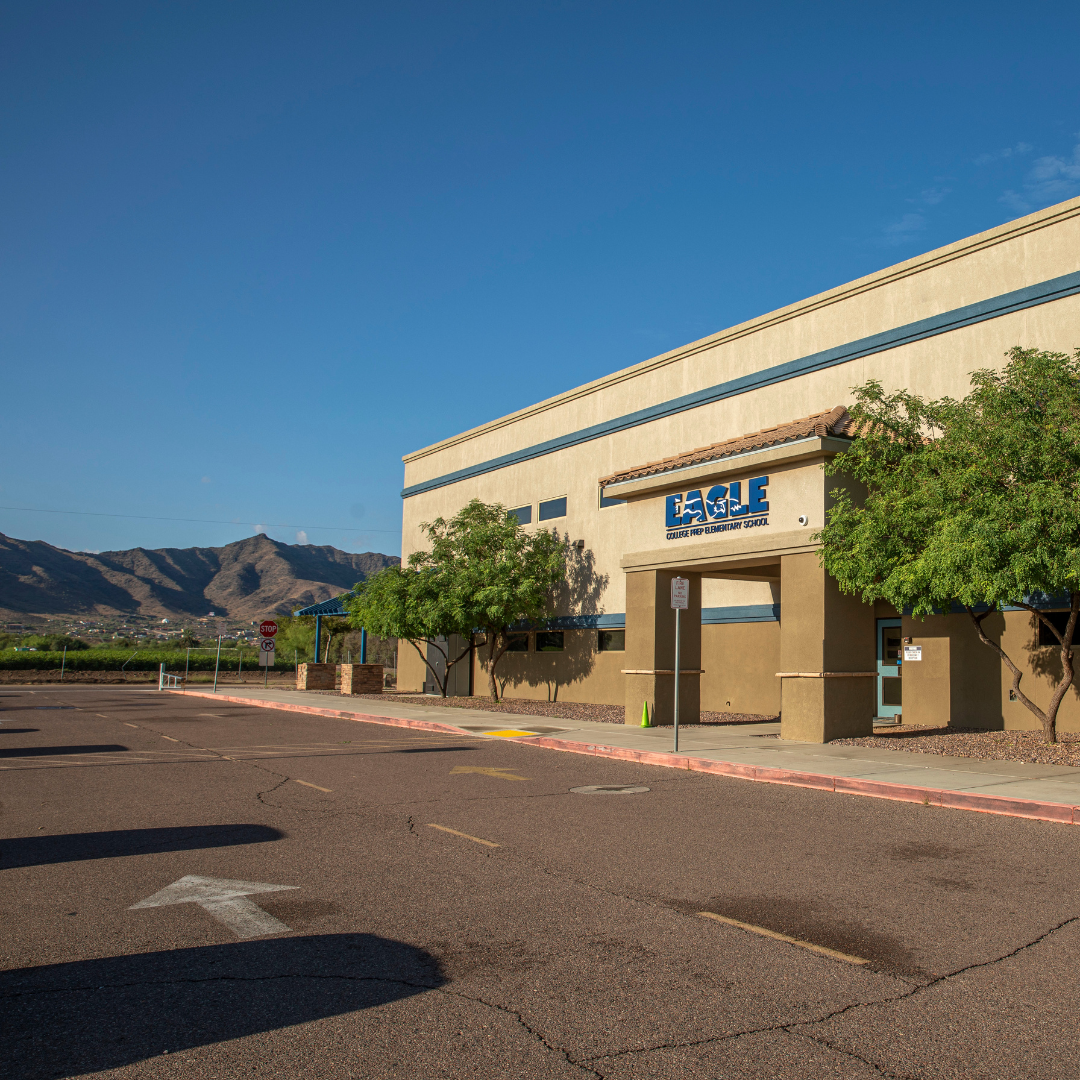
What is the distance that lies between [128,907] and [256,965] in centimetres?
164

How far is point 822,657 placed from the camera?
633 inches

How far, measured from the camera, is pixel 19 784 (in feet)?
38.2

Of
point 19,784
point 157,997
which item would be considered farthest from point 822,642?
point 157,997

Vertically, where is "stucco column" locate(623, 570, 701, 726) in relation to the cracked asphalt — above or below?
above

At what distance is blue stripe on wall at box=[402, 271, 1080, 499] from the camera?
18.0m

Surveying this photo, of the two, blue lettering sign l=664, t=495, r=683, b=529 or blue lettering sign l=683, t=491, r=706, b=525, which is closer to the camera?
blue lettering sign l=683, t=491, r=706, b=525

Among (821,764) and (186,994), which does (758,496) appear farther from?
(186,994)

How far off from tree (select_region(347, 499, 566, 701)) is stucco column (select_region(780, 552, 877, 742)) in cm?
1140

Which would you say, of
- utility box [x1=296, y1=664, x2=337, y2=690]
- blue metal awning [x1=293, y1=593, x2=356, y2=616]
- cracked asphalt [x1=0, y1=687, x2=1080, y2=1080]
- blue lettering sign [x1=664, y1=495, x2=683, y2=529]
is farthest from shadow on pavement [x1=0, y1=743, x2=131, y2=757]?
blue metal awning [x1=293, y1=593, x2=356, y2=616]

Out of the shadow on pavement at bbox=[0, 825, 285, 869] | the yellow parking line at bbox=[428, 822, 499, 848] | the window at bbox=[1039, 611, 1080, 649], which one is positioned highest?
the window at bbox=[1039, 611, 1080, 649]

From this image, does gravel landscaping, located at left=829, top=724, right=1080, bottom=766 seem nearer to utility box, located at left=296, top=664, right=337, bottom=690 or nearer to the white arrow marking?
the white arrow marking

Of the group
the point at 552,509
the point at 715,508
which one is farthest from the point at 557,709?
the point at 715,508

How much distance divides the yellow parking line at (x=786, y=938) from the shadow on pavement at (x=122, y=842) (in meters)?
4.21

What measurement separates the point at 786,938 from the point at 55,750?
13.8 metres
